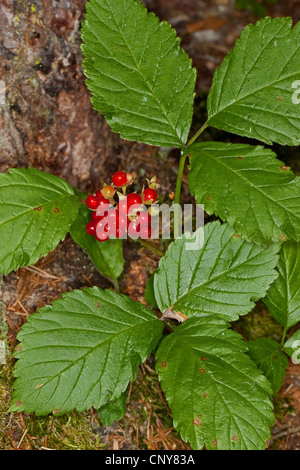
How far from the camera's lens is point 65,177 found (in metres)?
2.86

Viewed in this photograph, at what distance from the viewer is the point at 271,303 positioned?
2506 mm

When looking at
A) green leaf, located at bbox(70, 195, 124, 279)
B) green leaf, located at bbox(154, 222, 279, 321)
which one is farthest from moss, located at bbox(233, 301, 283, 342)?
green leaf, located at bbox(70, 195, 124, 279)

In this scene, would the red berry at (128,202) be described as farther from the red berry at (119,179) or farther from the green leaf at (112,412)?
the green leaf at (112,412)

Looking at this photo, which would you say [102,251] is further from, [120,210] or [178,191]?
[178,191]

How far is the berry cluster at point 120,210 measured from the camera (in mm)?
2285

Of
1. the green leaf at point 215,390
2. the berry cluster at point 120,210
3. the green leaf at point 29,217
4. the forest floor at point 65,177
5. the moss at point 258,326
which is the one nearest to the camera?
the green leaf at point 215,390

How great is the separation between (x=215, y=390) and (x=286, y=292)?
71 centimetres

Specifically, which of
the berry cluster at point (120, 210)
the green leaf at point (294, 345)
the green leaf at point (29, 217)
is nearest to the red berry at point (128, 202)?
the berry cluster at point (120, 210)

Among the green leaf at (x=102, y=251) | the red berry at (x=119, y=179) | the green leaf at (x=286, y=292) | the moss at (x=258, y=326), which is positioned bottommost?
the moss at (x=258, y=326)

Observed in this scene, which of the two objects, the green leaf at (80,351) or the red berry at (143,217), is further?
the red berry at (143,217)

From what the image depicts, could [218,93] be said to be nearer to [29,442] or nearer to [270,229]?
[270,229]

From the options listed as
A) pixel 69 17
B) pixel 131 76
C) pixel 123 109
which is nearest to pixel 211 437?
pixel 123 109

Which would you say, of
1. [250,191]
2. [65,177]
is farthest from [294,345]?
[65,177]

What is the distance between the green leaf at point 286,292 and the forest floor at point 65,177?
0.33 m
